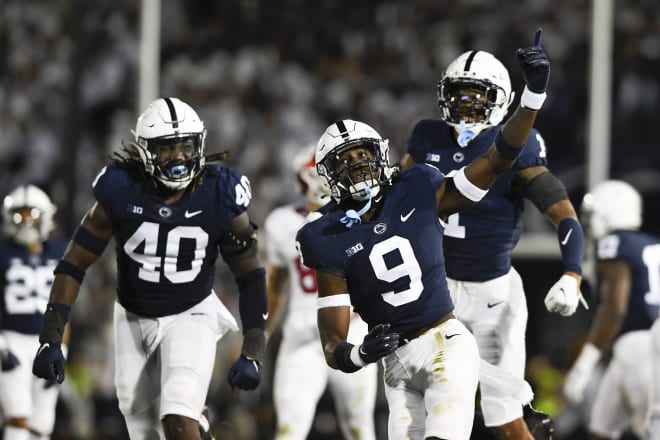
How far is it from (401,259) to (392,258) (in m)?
0.03

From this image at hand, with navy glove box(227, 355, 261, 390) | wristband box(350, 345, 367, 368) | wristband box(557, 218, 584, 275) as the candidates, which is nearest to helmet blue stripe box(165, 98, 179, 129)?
navy glove box(227, 355, 261, 390)

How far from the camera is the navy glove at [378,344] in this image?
12.6ft

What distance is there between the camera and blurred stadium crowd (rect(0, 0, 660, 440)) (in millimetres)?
8812

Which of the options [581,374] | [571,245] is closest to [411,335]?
[571,245]

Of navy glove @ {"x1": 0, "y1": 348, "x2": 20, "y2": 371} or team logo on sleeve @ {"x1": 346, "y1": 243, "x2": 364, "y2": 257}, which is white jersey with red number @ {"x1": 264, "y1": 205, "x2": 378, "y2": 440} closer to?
navy glove @ {"x1": 0, "y1": 348, "x2": 20, "y2": 371}

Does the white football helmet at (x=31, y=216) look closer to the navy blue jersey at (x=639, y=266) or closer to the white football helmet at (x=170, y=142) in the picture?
the white football helmet at (x=170, y=142)

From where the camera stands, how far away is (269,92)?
10.6m

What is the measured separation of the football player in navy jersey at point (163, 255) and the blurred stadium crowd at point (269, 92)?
3.48m

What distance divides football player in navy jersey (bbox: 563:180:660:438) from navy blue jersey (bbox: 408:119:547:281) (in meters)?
1.39

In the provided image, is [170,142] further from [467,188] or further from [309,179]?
[309,179]

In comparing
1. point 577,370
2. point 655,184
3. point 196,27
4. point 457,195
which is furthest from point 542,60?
point 196,27

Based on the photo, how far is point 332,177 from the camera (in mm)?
4238

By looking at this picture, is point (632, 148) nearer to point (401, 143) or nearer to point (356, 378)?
point (401, 143)

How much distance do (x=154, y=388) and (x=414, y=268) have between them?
4.10 feet
